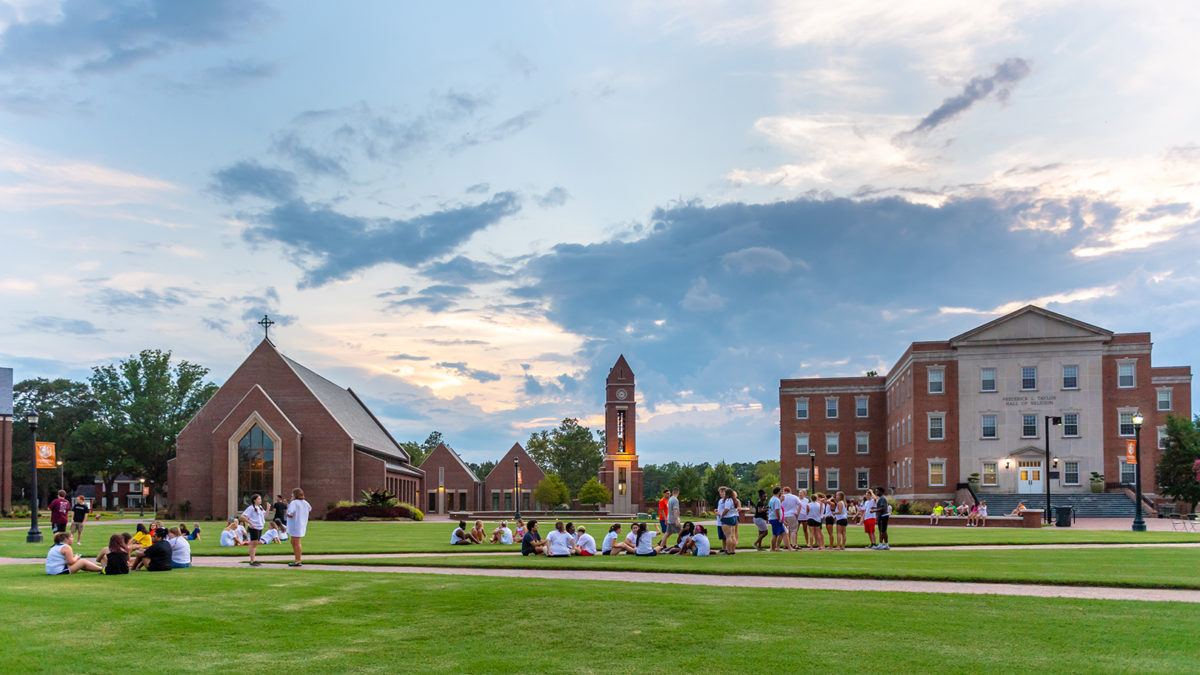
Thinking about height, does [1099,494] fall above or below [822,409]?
below

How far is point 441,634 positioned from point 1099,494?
6623 centimetres

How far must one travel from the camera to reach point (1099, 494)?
69.1m

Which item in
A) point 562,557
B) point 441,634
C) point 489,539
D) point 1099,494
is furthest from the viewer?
point 1099,494

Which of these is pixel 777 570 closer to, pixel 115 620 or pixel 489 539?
pixel 115 620

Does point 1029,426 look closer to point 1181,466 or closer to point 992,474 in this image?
point 992,474

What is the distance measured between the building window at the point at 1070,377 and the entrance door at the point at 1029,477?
A: 225 inches

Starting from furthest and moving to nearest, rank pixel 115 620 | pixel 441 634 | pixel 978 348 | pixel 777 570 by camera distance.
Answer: pixel 978 348
pixel 777 570
pixel 115 620
pixel 441 634

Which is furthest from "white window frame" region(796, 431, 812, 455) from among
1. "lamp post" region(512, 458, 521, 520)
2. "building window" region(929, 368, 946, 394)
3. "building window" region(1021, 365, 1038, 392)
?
"lamp post" region(512, 458, 521, 520)

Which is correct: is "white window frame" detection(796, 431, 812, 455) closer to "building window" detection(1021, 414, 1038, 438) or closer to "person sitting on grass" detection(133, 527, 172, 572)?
"building window" detection(1021, 414, 1038, 438)

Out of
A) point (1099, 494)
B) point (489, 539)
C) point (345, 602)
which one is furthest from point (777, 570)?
point (1099, 494)

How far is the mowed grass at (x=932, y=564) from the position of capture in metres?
20.0

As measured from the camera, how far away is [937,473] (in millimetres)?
75188

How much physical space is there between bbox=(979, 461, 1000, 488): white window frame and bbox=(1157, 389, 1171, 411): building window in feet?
44.3

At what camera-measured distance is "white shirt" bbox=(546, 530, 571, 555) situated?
87.5ft
